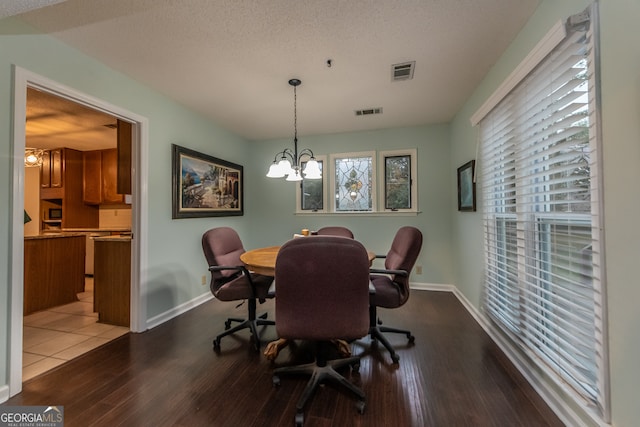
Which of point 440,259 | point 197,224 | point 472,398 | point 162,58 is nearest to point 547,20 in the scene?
point 472,398

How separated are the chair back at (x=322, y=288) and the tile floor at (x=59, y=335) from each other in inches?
77.2

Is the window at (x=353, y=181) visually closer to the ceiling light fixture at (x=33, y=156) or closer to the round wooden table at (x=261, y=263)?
the round wooden table at (x=261, y=263)

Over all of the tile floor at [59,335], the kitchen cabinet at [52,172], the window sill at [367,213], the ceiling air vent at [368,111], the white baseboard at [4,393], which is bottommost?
the tile floor at [59,335]

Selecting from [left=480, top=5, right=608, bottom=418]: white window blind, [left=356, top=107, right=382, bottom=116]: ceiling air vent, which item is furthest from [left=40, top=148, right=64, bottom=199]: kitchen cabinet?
[left=480, top=5, right=608, bottom=418]: white window blind

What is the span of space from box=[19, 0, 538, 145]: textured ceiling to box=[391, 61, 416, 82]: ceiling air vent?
5 centimetres

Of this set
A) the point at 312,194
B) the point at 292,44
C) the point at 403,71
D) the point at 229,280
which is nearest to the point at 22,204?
the point at 229,280

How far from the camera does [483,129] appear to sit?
2619 mm

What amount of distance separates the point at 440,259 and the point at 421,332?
1628mm

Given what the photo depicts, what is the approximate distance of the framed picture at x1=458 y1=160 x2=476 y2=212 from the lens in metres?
2.89

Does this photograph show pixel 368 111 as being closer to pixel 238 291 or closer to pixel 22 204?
pixel 238 291

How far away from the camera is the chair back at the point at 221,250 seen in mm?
2357

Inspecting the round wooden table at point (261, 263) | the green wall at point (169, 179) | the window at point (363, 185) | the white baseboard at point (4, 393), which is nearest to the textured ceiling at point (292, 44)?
the green wall at point (169, 179)

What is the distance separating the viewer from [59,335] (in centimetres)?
255

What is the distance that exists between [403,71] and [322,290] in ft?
6.87
